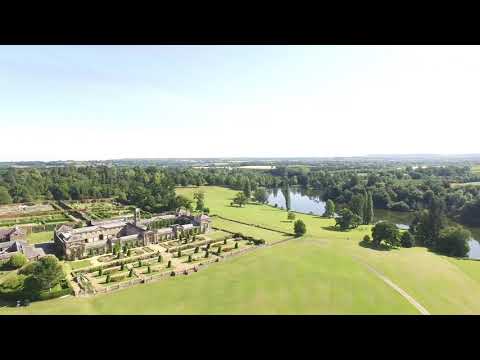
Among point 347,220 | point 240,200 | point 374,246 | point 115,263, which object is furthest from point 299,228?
point 240,200

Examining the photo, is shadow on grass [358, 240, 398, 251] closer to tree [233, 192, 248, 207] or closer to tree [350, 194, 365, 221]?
tree [350, 194, 365, 221]

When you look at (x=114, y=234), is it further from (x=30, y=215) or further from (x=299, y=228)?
(x=299, y=228)

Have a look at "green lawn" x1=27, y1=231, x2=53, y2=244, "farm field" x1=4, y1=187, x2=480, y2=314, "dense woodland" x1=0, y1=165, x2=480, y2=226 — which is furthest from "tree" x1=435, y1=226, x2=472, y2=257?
"green lawn" x1=27, y1=231, x2=53, y2=244

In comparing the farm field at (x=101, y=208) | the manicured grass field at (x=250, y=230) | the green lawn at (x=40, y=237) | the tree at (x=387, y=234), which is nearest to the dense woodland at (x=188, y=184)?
the farm field at (x=101, y=208)

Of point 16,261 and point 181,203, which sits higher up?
point 181,203

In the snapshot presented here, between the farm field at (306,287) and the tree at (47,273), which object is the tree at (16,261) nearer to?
the tree at (47,273)
